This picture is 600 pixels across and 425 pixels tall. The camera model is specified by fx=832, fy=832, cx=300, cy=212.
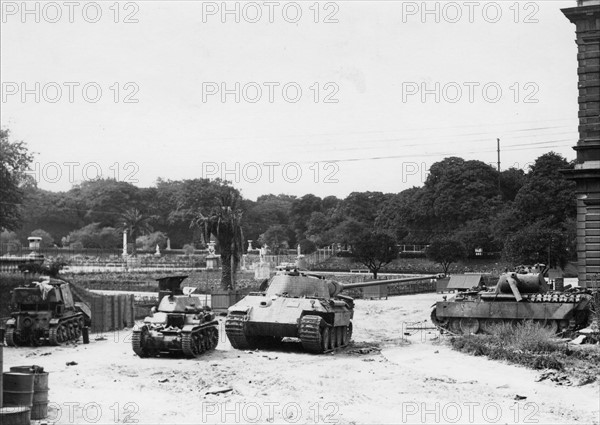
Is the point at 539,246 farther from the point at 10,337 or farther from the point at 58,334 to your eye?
the point at 10,337

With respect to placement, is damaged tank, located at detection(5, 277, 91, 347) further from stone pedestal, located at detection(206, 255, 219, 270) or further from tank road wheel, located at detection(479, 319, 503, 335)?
stone pedestal, located at detection(206, 255, 219, 270)

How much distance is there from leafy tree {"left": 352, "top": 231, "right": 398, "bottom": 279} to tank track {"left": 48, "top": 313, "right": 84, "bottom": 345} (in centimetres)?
3241

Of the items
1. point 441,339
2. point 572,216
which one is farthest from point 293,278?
point 572,216

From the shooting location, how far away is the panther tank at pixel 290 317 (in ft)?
70.9

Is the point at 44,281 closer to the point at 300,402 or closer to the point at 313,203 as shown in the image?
the point at 300,402

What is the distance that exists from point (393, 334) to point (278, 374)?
1059cm

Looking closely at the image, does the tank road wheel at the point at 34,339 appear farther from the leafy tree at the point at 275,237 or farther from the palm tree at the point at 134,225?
the leafy tree at the point at 275,237

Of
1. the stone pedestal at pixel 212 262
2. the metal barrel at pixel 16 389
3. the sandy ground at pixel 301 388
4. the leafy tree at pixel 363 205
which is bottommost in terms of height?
the sandy ground at pixel 301 388

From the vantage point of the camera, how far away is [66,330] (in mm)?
24500

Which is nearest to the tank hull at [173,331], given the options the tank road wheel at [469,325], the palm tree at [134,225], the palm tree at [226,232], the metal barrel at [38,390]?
the metal barrel at [38,390]

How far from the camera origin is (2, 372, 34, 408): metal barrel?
1223 centimetres

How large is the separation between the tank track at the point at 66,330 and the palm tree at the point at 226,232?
51.0ft

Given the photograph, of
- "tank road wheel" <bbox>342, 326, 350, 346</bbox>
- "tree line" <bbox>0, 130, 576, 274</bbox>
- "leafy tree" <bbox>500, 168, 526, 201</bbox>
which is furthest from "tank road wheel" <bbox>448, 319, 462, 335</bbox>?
"leafy tree" <bbox>500, 168, 526, 201</bbox>

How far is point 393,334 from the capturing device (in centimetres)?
2803
